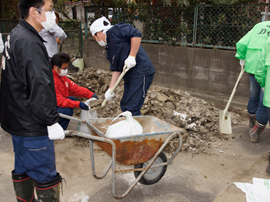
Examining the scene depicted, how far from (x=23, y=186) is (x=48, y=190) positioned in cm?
30

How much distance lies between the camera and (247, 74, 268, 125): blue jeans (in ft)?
12.8

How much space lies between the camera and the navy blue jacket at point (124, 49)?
10.6ft

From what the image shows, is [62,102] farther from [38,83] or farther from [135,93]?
[38,83]

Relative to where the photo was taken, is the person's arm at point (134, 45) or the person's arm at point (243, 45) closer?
the person's arm at point (134, 45)

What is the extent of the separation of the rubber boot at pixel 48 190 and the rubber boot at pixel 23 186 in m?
0.18

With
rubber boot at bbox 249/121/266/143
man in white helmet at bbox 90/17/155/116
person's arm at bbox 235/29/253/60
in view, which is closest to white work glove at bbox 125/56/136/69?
man in white helmet at bbox 90/17/155/116

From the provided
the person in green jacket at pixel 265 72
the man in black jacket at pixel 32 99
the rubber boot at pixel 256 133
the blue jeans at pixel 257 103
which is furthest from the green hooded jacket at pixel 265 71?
the man in black jacket at pixel 32 99

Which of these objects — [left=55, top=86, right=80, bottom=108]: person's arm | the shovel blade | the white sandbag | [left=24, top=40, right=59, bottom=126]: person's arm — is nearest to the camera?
[left=24, top=40, right=59, bottom=126]: person's arm

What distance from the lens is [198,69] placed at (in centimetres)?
624

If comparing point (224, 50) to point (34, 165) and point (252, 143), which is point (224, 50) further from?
Result: point (34, 165)

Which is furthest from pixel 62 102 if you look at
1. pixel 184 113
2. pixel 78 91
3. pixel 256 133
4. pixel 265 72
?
pixel 256 133

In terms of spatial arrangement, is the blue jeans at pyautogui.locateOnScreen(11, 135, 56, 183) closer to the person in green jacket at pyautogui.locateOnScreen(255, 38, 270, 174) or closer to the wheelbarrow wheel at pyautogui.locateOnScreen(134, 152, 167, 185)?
the wheelbarrow wheel at pyautogui.locateOnScreen(134, 152, 167, 185)

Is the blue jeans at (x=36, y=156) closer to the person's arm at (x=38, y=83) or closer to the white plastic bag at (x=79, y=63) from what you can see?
the person's arm at (x=38, y=83)

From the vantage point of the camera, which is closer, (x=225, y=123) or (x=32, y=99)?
(x=32, y=99)
